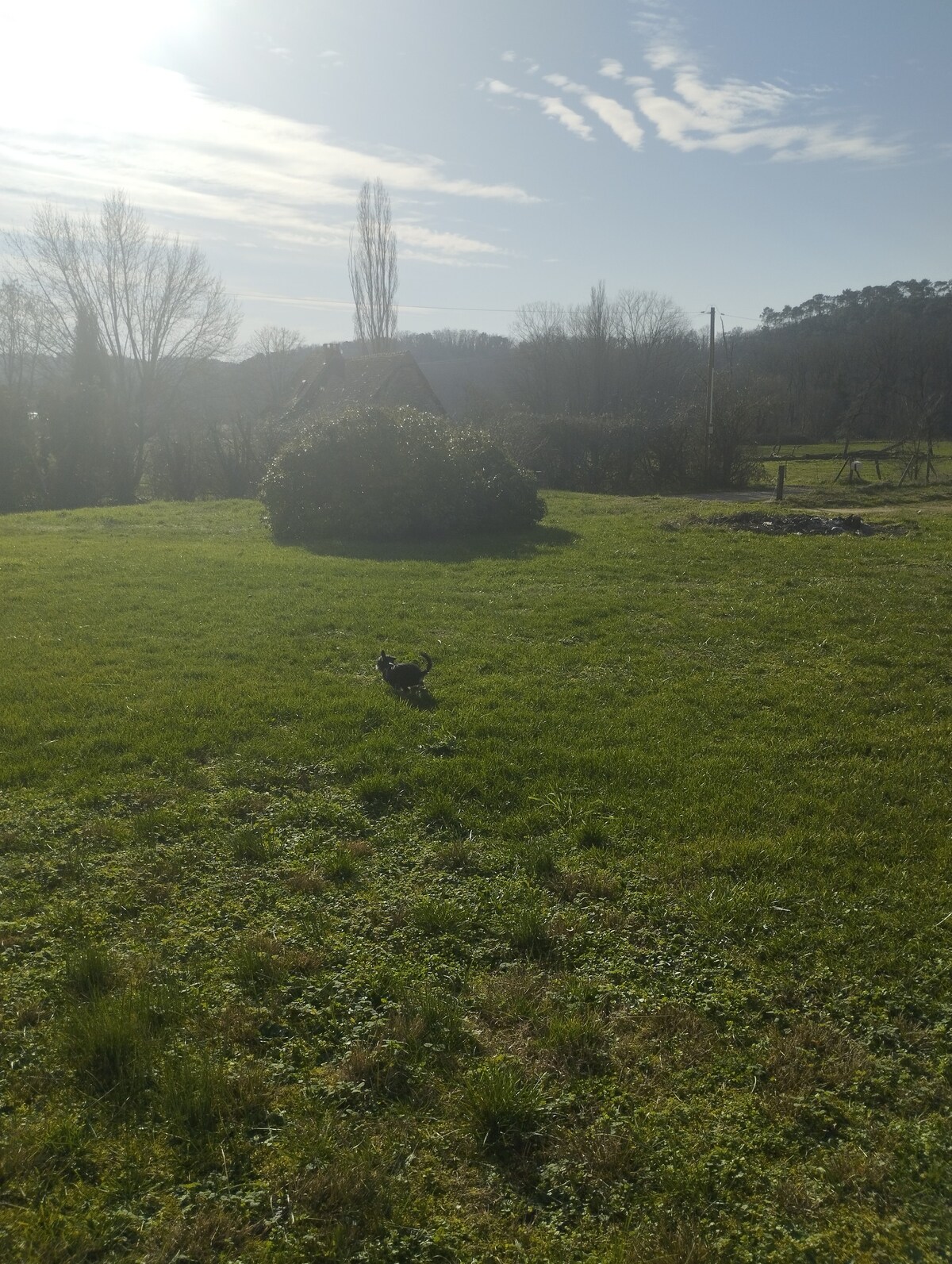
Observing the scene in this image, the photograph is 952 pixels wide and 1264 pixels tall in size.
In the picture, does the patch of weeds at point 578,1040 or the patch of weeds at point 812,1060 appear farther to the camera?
the patch of weeds at point 578,1040

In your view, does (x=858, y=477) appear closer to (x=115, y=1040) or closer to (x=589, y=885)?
(x=589, y=885)

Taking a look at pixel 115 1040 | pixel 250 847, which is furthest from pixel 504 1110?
pixel 250 847

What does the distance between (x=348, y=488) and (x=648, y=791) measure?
472 inches

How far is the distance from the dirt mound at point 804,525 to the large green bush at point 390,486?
13.6 feet

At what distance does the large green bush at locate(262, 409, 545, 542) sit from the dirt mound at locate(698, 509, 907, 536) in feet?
13.6

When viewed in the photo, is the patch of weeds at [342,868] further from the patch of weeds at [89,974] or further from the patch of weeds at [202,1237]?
the patch of weeds at [202,1237]

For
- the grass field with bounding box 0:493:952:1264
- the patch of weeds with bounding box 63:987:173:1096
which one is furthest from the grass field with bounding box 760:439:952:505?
the patch of weeds with bounding box 63:987:173:1096

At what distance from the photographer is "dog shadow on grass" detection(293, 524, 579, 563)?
1384 centimetres

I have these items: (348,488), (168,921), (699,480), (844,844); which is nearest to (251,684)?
(168,921)

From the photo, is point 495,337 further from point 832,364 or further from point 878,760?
point 878,760

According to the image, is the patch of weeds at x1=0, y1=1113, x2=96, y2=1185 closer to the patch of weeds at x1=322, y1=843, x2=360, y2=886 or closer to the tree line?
the patch of weeds at x1=322, y1=843, x2=360, y2=886

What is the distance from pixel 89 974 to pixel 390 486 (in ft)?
42.4

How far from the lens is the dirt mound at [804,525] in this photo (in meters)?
15.8

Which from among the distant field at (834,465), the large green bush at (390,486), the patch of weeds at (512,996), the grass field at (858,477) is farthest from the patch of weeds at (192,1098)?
the distant field at (834,465)
